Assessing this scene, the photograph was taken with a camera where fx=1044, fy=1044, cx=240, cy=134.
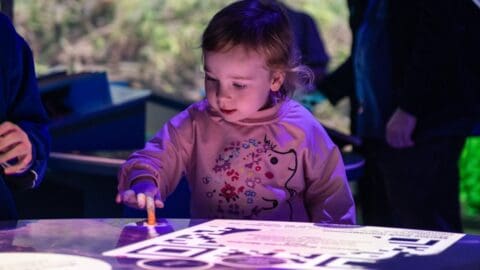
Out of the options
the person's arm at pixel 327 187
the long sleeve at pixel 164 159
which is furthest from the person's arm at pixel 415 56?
the long sleeve at pixel 164 159

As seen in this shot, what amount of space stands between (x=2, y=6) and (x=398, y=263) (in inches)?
76.8

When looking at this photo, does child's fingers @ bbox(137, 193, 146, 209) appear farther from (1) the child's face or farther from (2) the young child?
(1) the child's face

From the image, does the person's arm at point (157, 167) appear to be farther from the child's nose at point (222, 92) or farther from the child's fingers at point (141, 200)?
the child's nose at point (222, 92)

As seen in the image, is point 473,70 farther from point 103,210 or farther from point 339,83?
point 103,210

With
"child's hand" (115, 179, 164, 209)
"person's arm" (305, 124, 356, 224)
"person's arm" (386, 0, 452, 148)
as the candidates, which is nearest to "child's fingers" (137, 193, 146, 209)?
"child's hand" (115, 179, 164, 209)

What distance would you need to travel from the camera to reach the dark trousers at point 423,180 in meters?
3.57

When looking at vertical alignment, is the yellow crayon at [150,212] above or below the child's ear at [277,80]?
below

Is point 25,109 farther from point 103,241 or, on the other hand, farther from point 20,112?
point 103,241

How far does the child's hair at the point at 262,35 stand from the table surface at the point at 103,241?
1.54ft

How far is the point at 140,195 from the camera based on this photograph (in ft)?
6.92

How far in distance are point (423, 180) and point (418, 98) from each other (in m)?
0.33

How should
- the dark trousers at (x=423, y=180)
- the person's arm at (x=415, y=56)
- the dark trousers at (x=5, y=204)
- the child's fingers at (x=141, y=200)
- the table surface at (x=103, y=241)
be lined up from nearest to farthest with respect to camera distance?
1. the table surface at (x=103, y=241)
2. the child's fingers at (x=141, y=200)
3. the dark trousers at (x=5, y=204)
4. the person's arm at (x=415, y=56)
5. the dark trousers at (x=423, y=180)

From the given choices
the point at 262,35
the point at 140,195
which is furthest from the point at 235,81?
the point at 140,195

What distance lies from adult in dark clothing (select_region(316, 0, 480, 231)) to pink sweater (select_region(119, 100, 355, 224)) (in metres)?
1.07
